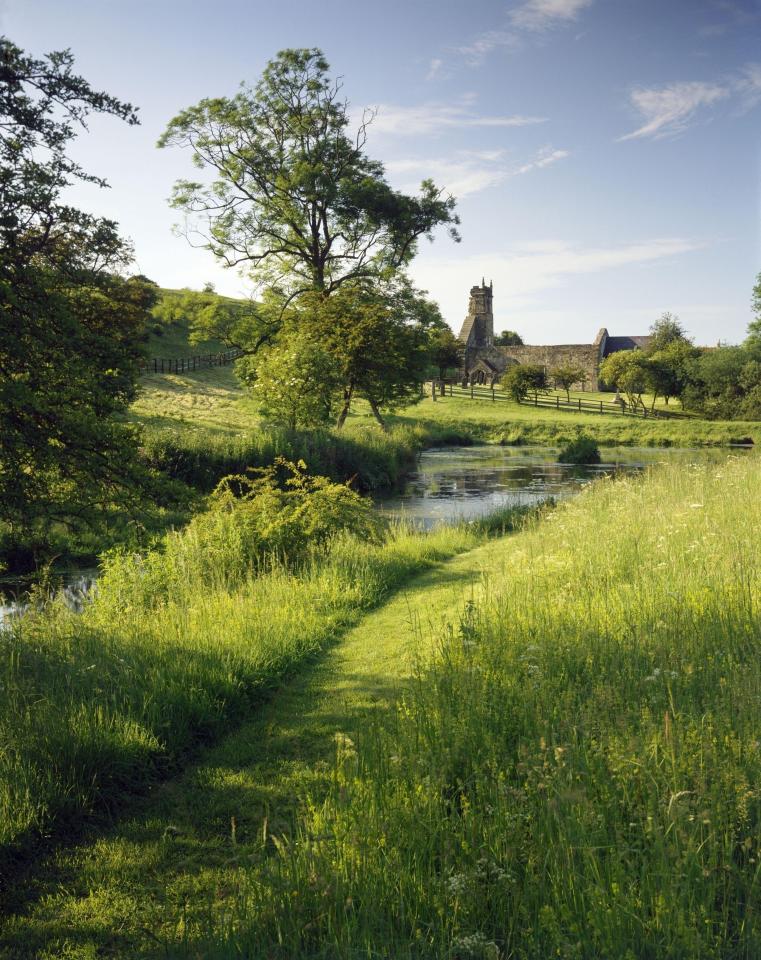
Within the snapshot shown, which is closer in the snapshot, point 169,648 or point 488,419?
point 169,648

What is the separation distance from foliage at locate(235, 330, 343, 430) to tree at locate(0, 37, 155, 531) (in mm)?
21155

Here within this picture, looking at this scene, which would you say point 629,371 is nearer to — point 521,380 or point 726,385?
point 726,385

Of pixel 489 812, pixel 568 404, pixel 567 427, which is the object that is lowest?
pixel 489 812

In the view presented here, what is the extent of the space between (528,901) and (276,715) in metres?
3.73

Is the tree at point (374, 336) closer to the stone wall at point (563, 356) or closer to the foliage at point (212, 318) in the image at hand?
the foliage at point (212, 318)

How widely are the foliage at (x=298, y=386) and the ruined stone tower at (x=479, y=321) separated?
5795 centimetres

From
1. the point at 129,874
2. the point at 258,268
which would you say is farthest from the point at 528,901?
the point at 258,268

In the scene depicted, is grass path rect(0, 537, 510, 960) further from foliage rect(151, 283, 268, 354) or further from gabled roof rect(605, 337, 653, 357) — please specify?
gabled roof rect(605, 337, 653, 357)

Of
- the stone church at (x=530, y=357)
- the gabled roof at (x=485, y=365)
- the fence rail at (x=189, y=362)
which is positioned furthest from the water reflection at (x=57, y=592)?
the gabled roof at (x=485, y=365)

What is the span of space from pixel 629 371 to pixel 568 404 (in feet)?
19.4

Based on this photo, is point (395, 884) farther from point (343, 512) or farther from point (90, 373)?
point (343, 512)

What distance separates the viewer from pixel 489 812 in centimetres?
346

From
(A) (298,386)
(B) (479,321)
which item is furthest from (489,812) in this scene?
(B) (479,321)

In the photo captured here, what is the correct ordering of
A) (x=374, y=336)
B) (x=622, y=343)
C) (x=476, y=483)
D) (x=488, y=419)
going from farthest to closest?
(x=622, y=343) → (x=488, y=419) → (x=374, y=336) → (x=476, y=483)
